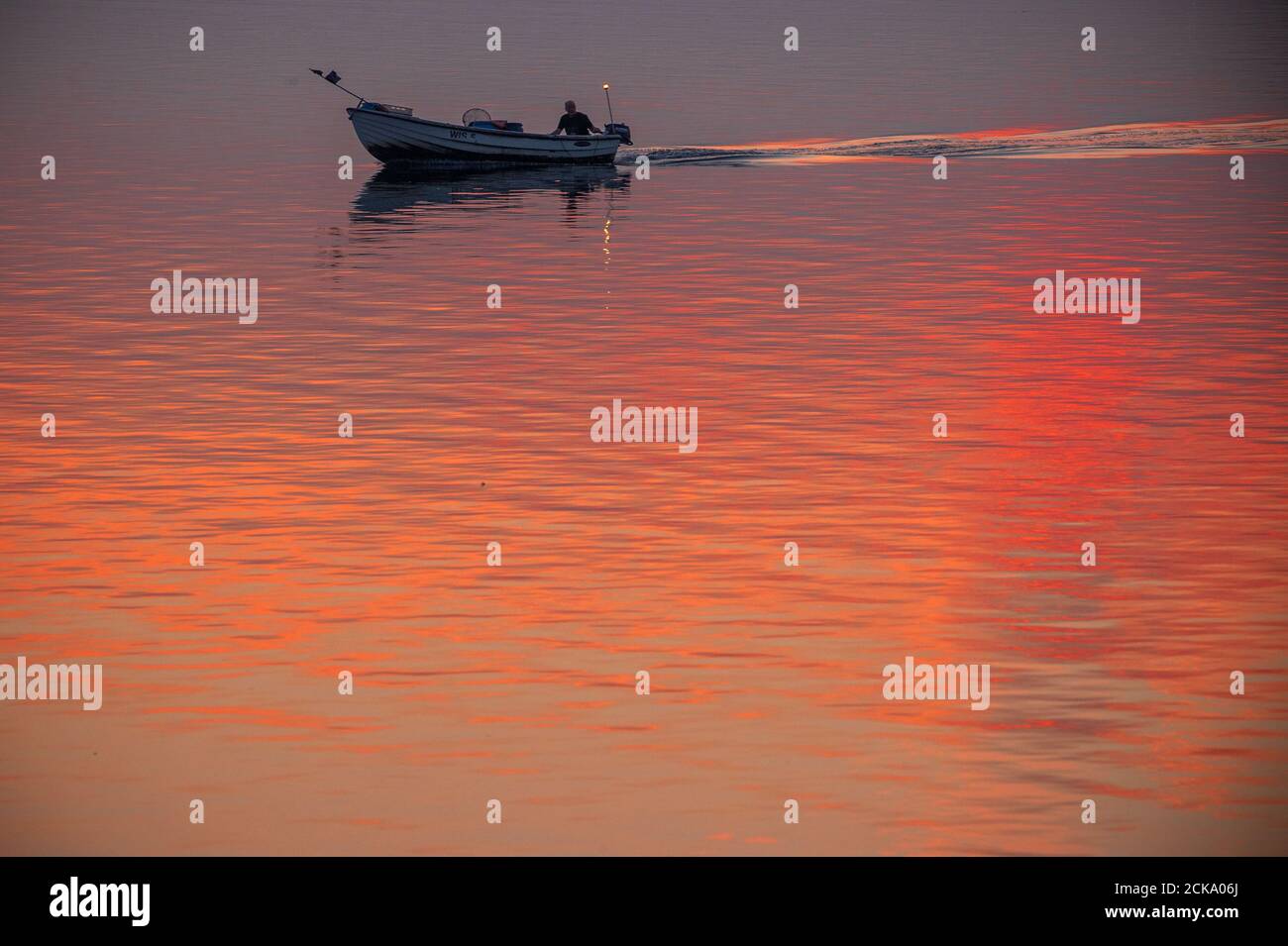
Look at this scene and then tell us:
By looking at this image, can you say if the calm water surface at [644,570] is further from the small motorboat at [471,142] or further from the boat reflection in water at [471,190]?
the small motorboat at [471,142]

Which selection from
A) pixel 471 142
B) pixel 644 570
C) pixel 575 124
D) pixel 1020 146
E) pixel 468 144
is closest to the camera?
pixel 644 570

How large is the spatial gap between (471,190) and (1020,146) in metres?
25.9

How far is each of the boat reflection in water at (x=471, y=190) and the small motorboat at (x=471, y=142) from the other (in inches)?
23.9

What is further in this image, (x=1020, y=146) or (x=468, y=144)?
(x=1020, y=146)

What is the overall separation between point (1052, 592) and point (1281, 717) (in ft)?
11.9

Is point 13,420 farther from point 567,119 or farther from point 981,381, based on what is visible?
point 567,119

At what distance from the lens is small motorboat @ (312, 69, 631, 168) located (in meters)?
71.9

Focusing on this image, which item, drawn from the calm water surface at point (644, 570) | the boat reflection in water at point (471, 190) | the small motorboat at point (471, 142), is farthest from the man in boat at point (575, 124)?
the calm water surface at point (644, 570)

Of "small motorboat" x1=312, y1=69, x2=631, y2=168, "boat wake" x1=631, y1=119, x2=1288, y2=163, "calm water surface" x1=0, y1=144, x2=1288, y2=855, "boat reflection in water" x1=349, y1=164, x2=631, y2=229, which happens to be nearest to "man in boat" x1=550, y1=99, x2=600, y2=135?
"small motorboat" x1=312, y1=69, x2=631, y2=168

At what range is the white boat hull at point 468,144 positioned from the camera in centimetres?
7206

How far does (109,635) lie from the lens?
62.7ft

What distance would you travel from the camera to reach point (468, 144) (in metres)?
72.4

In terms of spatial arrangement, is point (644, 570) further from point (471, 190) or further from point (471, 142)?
point (471, 142)

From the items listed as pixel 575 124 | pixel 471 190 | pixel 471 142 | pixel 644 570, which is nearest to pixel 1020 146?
pixel 575 124
